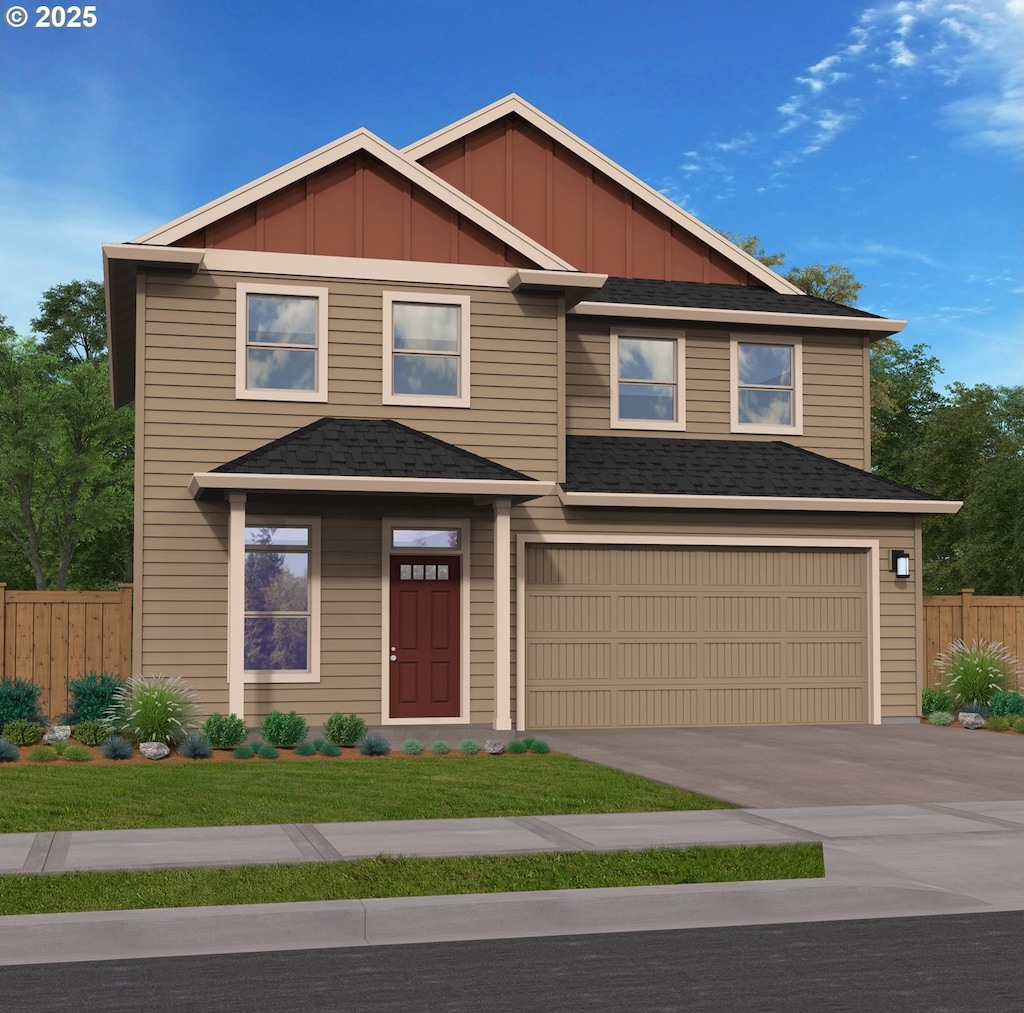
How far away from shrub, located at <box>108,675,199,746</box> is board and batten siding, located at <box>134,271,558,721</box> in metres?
1.35

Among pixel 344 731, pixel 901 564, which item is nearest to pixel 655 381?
pixel 901 564

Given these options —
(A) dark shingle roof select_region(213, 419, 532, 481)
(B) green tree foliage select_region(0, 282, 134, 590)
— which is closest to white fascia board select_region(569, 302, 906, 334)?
(A) dark shingle roof select_region(213, 419, 532, 481)

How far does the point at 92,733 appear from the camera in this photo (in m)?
15.3

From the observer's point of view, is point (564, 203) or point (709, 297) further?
point (564, 203)

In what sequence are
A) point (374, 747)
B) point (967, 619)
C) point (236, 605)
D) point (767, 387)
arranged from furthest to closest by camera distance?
point (967, 619) < point (767, 387) < point (236, 605) < point (374, 747)

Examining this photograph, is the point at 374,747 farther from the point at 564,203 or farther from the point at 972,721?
the point at 564,203

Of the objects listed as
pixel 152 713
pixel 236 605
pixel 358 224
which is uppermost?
pixel 358 224

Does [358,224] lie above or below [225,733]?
above

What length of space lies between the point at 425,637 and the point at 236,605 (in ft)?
9.63

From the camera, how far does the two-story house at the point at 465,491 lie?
17.7m

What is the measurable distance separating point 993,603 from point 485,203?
1061 centimetres

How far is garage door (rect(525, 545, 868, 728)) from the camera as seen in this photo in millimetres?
19016

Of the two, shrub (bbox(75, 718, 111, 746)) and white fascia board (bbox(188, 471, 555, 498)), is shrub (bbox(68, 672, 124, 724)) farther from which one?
white fascia board (bbox(188, 471, 555, 498))

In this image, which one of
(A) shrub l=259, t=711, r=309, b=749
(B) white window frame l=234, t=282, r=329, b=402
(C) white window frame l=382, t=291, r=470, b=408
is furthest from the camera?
(C) white window frame l=382, t=291, r=470, b=408
